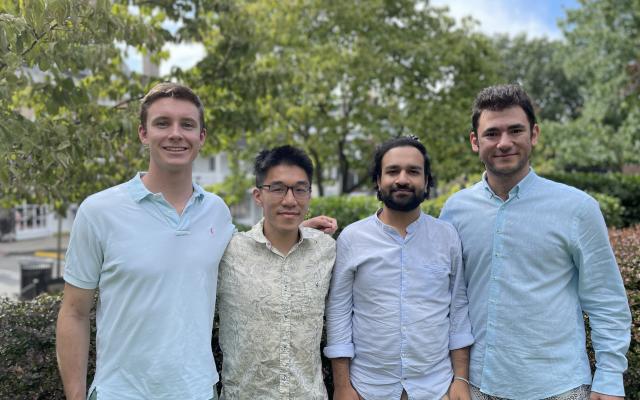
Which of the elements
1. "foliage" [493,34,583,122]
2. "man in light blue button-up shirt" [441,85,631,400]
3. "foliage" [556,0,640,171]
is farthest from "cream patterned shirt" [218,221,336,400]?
"foliage" [493,34,583,122]

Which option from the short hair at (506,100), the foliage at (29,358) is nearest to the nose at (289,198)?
the short hair at (506,100)

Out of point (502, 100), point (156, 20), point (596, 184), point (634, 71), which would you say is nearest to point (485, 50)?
point (596, 184)

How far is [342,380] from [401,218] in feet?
2.92

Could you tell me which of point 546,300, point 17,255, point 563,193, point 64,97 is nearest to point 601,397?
point 546,300

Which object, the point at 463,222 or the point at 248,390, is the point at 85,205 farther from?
the point at 463,222

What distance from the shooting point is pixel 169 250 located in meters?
2.34

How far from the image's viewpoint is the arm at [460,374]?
263 cm

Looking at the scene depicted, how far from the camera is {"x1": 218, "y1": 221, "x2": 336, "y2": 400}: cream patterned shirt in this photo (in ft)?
8.34

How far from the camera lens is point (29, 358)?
3.15m

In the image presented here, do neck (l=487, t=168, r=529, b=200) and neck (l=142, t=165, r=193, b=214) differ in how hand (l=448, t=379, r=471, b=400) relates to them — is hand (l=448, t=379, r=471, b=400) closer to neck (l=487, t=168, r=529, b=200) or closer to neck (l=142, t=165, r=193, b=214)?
neck (l=487, t=168, r=529, b=200)

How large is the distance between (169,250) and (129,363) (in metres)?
0.51

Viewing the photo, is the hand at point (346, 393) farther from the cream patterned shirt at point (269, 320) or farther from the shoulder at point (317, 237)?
the shoulder at point (317, 237)

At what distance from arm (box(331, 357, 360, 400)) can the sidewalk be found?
48.8ft

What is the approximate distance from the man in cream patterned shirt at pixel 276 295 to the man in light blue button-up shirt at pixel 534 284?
2.78 feet
